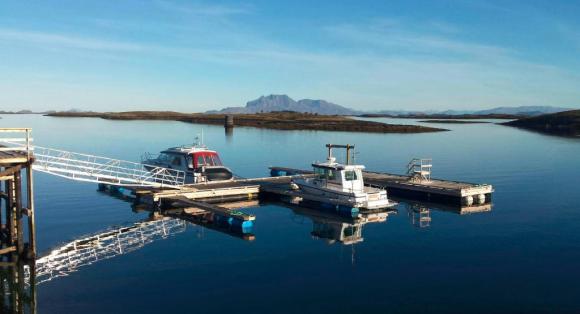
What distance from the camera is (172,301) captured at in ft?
58.0

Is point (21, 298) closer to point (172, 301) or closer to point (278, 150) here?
point (172, 301)

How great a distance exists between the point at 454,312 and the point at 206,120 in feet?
556

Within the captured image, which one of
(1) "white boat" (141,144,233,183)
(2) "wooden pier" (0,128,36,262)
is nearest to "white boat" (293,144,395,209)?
(1) "white boat" (141,144,233,183)

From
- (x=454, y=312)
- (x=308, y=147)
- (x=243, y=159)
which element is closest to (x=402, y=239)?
(x=454, y=312)

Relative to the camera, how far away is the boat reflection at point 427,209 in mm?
31750

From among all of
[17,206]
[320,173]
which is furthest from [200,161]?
[17,206]

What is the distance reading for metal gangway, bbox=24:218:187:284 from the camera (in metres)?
20.9

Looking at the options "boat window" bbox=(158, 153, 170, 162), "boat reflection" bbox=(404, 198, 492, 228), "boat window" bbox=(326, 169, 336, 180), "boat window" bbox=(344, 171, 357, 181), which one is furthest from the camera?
"boat window" bbox=(158, 153, 170, 162)

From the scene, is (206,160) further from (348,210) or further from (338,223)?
(338,223)

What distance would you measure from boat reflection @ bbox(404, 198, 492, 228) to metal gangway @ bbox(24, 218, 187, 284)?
1380 cm

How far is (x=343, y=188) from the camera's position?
1331 inches

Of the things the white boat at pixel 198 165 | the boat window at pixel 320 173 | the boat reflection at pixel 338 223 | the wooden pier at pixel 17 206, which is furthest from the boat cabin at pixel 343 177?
the wooden pier at pixel 17 206

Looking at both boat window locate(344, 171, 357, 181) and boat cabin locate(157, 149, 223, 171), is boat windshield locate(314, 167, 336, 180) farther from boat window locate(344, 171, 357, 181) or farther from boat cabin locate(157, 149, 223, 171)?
boat cabin locate(157, 149, 223, 171)

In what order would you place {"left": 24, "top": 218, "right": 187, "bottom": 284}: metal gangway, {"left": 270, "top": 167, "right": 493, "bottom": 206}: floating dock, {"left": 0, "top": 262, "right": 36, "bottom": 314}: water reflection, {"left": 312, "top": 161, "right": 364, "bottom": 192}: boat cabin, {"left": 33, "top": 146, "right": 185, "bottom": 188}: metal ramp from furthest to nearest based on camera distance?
{"left": 270, "top": 167, "right": 493, "bottom": 206}: floating dock, {"left": 312, "top": 161, "right": 364, "bottom": 192}: boat cabin, {"left": 33, "top": 146, "right": 185, "bottom": 188}: metal ramp, {"left": 24, "top": 218, "right": 187, "bottom": 284}: metal gangway, {"left": 0, "top": 262, "right": 36, "bottom": 314}: water reflection
